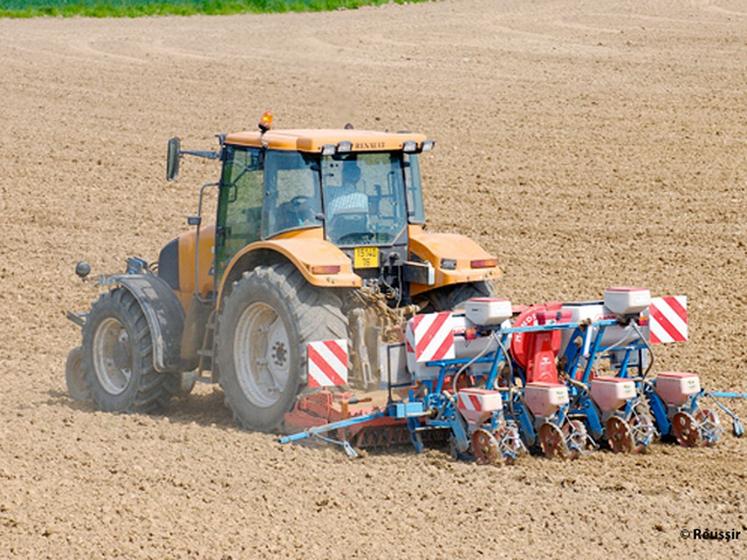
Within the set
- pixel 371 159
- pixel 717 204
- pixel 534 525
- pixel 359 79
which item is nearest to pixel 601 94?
pixel 359 79

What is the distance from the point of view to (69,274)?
1548 cm

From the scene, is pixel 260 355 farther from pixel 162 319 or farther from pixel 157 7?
pixel 157 7

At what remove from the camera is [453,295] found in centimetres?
1012

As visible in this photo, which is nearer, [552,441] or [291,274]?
[552,441]

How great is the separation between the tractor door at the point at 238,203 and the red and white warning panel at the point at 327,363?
1248mm

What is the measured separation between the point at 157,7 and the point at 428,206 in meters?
16.3

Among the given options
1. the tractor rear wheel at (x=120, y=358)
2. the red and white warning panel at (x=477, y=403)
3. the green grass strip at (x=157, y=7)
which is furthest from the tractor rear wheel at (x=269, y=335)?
the green grass strip at (x=157, y=7)

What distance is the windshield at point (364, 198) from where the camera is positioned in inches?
390

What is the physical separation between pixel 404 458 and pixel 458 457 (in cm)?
34

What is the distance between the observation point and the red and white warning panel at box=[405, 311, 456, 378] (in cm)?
913

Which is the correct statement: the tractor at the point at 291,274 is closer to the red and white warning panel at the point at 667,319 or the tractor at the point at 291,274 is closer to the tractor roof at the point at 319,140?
the tractor roof at the point at 319,140

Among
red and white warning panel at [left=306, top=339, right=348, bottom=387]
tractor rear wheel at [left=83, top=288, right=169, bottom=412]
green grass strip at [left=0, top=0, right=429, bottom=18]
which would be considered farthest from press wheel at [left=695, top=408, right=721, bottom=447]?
green grass strip at [left=0, top=0, right=429, bottom=18]

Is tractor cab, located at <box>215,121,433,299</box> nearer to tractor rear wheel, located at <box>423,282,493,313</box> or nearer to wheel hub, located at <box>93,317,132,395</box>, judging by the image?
tractor rear wheel, located at <box>423,282,493,313</box>

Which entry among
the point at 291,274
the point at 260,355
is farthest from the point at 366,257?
the point at 260,355
